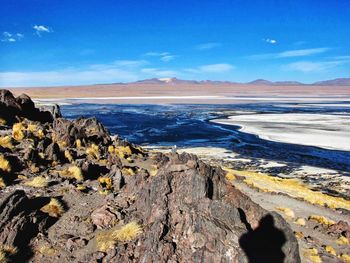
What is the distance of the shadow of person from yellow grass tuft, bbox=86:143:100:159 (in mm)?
12345

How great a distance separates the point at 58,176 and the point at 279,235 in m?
9.56

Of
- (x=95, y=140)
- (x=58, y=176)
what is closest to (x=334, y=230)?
(x=58, y=176)

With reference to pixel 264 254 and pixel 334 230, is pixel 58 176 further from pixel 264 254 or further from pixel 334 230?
pixel 334 230

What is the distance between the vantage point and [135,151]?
2688 cm

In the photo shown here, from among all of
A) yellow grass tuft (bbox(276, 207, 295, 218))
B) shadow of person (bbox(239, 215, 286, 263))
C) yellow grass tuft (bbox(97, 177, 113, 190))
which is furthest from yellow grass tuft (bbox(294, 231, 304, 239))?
yellow grass tuft (bbox(97, 177, 113, 190))

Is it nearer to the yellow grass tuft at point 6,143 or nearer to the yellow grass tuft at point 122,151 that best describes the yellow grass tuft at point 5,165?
the yellow grass tuft at point 6,143

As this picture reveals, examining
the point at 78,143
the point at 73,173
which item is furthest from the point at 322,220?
the point at 78,143

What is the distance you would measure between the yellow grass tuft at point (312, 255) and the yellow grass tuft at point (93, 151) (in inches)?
502

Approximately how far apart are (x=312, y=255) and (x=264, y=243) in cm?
312

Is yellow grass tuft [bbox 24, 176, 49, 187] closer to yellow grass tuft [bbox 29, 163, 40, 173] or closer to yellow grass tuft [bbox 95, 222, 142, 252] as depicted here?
yellow grass tuft [bbox 29, 163, 40, 173]

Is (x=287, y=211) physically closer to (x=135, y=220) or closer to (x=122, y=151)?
(x=135, y=220)

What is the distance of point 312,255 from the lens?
1323 centimetres

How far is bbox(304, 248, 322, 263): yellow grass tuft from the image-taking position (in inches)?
505

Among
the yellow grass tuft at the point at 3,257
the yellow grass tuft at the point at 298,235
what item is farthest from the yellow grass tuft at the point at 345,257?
the yellow grass tuft at the point at 3,257
